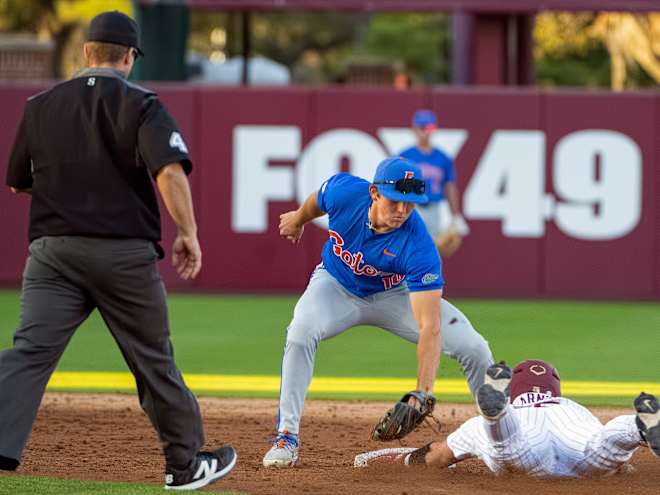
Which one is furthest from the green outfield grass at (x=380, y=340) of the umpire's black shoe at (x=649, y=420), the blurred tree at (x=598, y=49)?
the blurred tree at (x=598, y=49)

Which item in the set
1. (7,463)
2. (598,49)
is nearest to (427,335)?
(7,463)

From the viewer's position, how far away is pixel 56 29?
41594 millimetres

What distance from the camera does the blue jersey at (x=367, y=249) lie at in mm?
6758

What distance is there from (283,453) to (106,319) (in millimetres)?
1555

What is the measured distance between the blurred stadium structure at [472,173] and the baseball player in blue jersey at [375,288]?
9.02 meters

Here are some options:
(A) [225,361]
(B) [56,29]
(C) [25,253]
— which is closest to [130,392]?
(A) [225,361]

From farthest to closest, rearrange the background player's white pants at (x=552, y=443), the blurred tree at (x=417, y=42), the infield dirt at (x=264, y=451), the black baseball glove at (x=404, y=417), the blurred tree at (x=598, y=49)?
the blurred tree at (x=417, y=42) → the blurred tree at (x=598, y=49) → the infield dirt at (x=264, y=451) → the black baseball glove at (x=404, y=417) → the background player's white pants at (x=552, y=443)

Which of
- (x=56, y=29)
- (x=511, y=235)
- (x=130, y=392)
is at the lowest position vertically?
(x=130, y=392)

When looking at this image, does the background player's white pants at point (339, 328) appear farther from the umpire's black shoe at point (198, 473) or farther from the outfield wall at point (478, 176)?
the outfield wall at point (478, 176)

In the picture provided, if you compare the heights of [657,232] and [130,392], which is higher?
[657,232]

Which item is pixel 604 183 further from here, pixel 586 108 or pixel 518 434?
pixel 518 434

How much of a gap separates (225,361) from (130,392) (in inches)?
65.6

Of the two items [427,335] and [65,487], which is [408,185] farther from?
[65,487]

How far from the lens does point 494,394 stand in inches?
234
